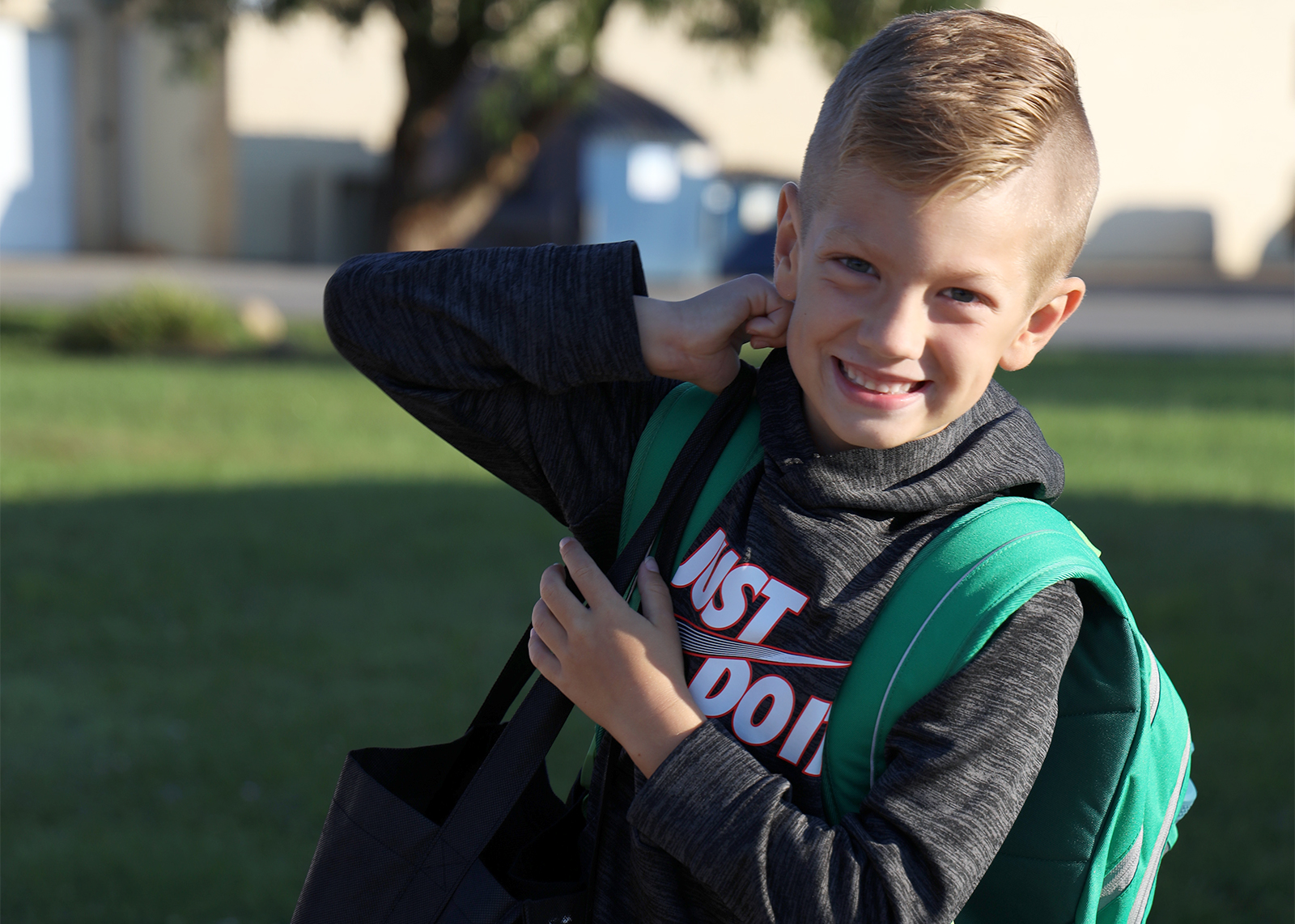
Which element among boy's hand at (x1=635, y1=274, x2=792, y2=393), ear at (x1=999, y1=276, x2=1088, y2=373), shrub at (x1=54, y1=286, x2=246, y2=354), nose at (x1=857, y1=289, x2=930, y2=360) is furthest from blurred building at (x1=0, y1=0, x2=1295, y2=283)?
nose at (x1=857, y1=289, x2=930, y2=360)

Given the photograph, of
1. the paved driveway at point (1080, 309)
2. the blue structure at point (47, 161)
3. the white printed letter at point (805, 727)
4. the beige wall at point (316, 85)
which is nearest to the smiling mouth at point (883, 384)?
the white printed letter at point (805, 727)

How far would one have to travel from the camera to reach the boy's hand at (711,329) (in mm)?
1484

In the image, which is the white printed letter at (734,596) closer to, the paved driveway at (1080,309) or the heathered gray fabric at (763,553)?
the heathered gray fabric at (763,553)

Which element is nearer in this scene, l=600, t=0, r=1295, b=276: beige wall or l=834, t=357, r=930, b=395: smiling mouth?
l=834, t=357, r=930, b=395: smiling mouth

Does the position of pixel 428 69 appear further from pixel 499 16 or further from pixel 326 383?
pixel 326 383

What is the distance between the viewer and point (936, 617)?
122 cm

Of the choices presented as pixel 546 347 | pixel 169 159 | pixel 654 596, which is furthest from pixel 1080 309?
pixel 654 596

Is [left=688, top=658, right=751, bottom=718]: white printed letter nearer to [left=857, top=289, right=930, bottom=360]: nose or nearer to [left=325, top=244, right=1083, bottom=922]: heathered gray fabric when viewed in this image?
[left=325, top=244, right=1083, bottom=922]: heathered gray fabric

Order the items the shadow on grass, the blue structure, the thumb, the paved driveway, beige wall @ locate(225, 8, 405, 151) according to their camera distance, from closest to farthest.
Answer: the thumb, the shadow on grass, the paved driveway, beige wall @ locate(225, 8, 405, 151), the blue structure

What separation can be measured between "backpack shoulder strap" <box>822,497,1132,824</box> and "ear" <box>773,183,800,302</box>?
0.35 metres

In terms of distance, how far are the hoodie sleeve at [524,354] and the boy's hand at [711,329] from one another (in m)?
0.03

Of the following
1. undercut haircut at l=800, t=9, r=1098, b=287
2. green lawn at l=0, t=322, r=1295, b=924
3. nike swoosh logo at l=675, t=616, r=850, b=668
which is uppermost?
undercut haircut at l=800, t=9, r=1098, b=287

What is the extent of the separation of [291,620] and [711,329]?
3.88 m

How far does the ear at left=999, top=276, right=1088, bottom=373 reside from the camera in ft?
4.54
